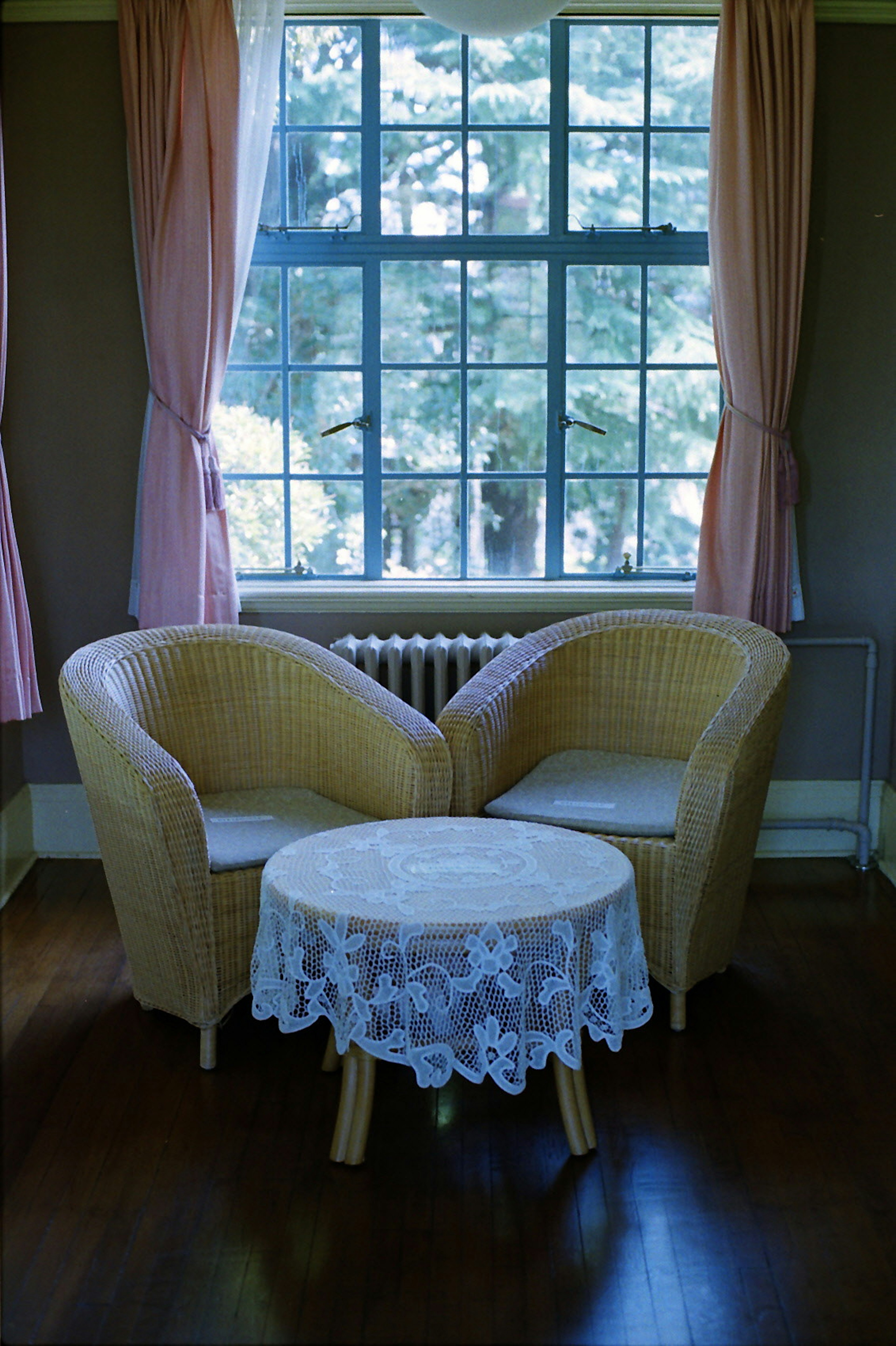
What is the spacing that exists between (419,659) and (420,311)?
103cm

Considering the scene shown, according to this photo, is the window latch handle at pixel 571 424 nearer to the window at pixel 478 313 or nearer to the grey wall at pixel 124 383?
the window at pixel 478 313

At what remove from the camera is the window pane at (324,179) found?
379 cm

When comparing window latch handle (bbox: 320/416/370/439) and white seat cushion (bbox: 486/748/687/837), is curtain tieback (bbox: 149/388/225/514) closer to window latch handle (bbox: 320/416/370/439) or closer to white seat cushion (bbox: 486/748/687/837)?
window latch handle (bbox: 320/416/370/439)

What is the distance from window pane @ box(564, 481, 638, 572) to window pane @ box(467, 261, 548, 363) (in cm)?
42

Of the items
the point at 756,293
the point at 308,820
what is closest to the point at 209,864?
the point at 308,820

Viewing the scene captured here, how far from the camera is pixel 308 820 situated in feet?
9.69

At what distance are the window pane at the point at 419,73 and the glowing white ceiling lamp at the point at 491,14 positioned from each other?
4.07 feet

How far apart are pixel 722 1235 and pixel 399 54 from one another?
3.15m

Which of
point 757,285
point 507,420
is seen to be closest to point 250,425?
point 507,420

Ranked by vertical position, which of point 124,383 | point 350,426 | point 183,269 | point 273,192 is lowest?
point 350,426

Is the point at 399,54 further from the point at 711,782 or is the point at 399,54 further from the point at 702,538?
the point at 711,782

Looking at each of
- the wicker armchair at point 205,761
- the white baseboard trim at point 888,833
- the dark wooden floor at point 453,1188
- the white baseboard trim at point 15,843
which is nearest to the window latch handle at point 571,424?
the wicker armchair at point 205,761

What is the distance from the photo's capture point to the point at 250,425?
3906 millimetres

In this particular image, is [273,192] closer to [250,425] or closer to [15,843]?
[250,425]
